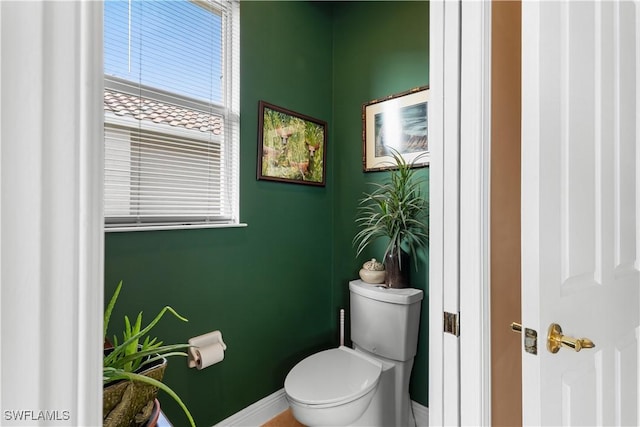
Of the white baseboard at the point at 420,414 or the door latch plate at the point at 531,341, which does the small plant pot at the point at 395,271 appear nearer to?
the white baseboard at the point at 420,414

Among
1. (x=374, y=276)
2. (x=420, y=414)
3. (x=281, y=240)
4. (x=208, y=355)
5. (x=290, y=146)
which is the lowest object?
(x=420, y=414)

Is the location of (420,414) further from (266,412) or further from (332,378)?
(266,412)

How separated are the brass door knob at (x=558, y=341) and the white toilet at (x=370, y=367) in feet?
2.90

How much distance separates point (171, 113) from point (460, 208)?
50.4 inches

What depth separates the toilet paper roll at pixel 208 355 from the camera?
137cm

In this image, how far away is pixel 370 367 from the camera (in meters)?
1.54

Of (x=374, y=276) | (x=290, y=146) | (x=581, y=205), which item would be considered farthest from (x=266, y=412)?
(x=581, y=205)

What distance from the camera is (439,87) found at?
94 cm
